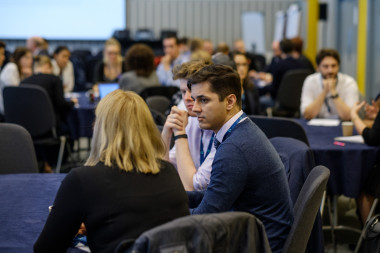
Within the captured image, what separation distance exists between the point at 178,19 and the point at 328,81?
423 inches

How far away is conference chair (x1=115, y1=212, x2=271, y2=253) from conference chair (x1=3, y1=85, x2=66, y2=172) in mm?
4109

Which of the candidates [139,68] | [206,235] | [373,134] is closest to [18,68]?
[139,68]

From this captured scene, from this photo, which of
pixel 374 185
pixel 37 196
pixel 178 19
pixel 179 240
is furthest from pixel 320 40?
pixel 179 240

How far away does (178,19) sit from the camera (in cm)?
1523

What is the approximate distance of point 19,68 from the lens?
648 centimetres

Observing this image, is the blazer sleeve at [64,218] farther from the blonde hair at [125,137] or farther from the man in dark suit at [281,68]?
the man in dark suit at [281,68]

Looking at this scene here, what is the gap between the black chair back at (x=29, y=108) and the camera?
17.6 ft

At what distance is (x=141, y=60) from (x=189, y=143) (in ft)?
10.0

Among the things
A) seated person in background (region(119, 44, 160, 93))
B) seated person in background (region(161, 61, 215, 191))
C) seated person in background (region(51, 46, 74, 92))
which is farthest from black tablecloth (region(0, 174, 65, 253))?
seated person in background (region(51, 46, 74, 92))

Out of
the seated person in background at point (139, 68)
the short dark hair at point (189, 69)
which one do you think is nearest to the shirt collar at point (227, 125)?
the short dark hair at point (189, 69)

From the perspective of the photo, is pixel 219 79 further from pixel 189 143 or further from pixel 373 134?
pixel 373 134

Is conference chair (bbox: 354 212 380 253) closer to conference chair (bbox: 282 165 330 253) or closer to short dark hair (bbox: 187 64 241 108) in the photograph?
conference chair (bbox: 282 165 330 253)

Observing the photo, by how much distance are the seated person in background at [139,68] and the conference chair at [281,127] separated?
2679mm

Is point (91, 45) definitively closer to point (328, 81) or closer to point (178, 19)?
point (178, 19)
